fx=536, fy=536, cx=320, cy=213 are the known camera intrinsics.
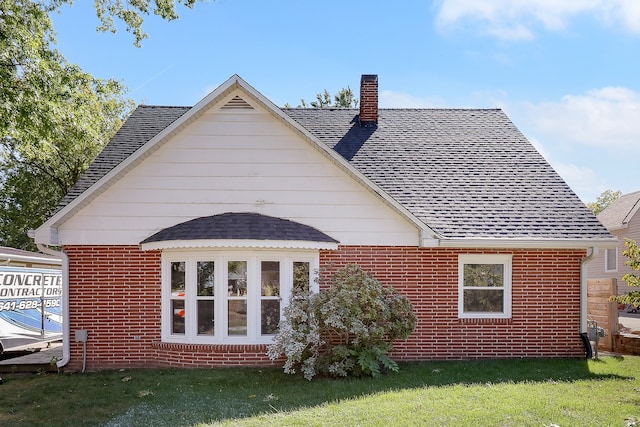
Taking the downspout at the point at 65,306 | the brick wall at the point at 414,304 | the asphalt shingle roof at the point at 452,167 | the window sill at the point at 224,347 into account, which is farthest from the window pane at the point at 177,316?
the asphalt shingle roof at the point at 452,167

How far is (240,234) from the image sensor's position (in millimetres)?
10578

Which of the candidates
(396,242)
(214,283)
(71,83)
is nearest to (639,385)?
(396,242)

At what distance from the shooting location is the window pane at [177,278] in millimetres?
11344

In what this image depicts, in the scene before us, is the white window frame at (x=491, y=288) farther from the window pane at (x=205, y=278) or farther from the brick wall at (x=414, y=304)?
the window pane at (x=205, y=278)

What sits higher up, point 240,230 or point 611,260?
point 240,230

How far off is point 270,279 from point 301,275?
67 centimetres

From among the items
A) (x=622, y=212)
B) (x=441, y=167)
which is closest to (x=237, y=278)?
(x=441, y=167)

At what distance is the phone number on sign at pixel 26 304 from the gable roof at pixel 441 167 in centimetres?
408

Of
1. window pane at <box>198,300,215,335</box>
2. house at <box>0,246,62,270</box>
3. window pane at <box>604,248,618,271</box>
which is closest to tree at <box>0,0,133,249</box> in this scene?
house at <box>0,246,62,270</box>

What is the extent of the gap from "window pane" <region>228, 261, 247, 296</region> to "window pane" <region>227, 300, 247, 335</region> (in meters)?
0.20

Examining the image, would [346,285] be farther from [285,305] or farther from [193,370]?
[193,370]

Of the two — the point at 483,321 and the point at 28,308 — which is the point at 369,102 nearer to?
the point at 483,321

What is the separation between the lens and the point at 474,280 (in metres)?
12.1

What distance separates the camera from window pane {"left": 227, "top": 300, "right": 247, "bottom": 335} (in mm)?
11023
